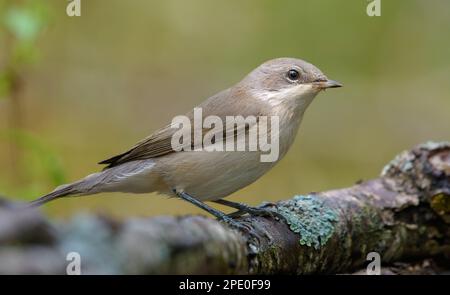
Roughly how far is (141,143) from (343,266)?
1677 millimetres

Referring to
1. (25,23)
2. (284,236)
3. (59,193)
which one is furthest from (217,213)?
(25,23)

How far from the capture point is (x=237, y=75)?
7.89 metres

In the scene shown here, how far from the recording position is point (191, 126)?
452 cm

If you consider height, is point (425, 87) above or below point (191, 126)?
above

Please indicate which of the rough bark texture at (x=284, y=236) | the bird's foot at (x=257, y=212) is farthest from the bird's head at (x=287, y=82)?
the bird's foot at (x=257, y=212)

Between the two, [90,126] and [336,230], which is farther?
[90,126]

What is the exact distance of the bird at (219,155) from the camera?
4.21m

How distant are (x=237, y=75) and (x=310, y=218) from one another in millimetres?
4185

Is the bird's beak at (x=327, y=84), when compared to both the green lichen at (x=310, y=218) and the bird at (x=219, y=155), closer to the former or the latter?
the bird at (x=219, y=155)

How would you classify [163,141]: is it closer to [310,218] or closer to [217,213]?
[217,213]
